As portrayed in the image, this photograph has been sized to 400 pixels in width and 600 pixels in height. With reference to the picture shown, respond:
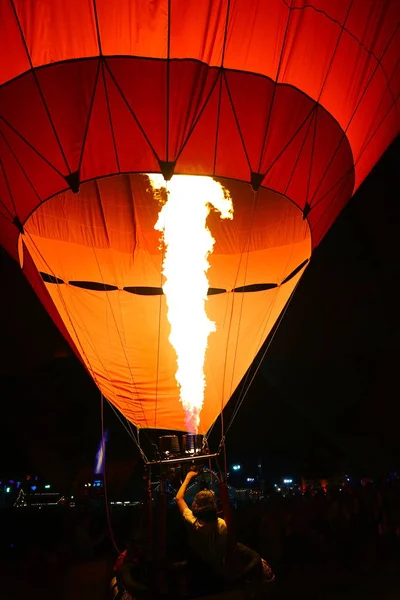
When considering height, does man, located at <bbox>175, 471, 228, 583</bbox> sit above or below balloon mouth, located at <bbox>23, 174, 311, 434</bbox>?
below

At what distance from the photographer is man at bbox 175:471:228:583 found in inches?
99.7

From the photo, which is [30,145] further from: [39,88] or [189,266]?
[189,266]

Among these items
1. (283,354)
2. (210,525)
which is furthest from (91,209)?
(283,354)

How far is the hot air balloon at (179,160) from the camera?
3.25 m

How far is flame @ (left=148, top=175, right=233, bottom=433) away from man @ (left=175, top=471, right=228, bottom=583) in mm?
2601

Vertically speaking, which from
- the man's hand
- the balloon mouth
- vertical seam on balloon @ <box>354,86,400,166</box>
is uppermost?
vertical seam on balloon @ <box>354,86,400,166</box>

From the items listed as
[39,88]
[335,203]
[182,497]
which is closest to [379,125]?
[335,203]

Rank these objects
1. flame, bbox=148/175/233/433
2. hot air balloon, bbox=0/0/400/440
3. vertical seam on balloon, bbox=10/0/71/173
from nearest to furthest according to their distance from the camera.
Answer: vertical seam on balloon, bbox=10/0/71/173 → hot air balloon, bbox=0/0/400/440 → flame, bbox=148/175/233/433

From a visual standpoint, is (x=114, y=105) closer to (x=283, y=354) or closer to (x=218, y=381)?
(x=218, y=381)

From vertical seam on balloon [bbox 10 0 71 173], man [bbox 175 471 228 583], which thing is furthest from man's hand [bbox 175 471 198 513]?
vertical seam on balloon [bbox 10 0 71 173]

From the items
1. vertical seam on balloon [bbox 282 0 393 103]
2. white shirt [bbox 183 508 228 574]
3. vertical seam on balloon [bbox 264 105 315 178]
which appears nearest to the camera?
white shirt [bbox 183 508 228 574]

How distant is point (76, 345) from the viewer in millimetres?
A: 5160

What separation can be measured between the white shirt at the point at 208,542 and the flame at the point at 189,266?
2.63m

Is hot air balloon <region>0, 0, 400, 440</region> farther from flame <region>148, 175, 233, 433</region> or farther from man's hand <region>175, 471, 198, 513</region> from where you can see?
man's hand <region>175, 471, 198, 513</region>
